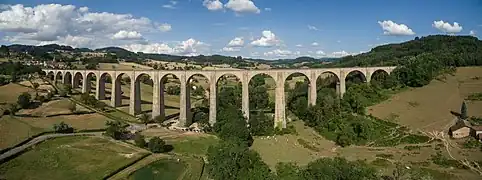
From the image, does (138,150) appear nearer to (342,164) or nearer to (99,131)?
(99,131)

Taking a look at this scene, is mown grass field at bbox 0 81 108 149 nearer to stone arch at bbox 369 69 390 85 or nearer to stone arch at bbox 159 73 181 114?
stone arch at bbox 159 73 181 114

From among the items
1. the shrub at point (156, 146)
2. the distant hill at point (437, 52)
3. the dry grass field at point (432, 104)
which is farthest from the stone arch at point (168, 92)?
the distant hill at point (437, 52)

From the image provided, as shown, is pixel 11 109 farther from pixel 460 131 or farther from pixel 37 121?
pixel 460 131

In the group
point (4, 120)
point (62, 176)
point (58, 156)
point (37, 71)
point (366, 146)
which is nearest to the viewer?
point (62, 176)

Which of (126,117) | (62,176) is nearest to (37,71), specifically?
(126,117)

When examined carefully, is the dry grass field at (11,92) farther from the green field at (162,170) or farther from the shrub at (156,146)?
the green field at (162,170)
